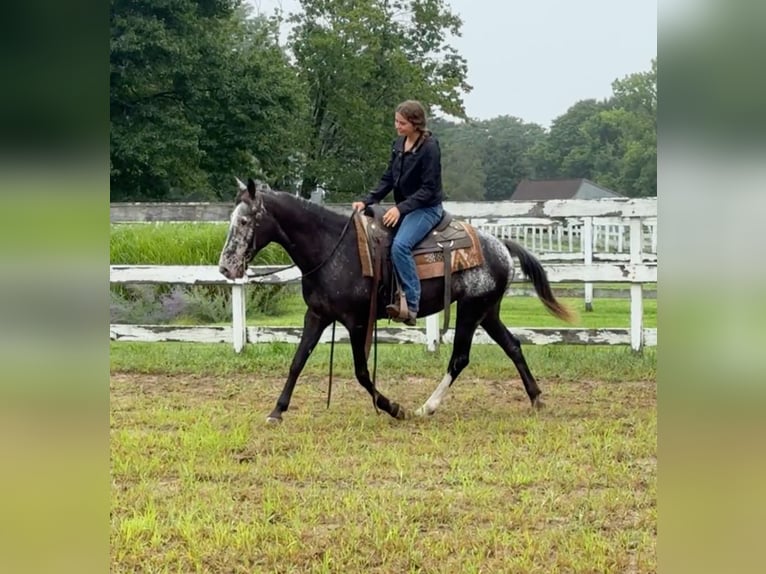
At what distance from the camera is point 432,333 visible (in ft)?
24.3

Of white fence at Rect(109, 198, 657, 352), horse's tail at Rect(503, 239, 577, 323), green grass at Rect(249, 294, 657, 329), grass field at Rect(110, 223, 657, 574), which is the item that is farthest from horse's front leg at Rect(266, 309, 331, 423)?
green grass at Rect(249, 294, 657, 329)

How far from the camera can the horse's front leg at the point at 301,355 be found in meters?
5.04

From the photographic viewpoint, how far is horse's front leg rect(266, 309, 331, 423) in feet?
16.5

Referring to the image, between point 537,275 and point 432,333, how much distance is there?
1728 millimetres

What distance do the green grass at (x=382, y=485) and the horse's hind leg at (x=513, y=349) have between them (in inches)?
5.2

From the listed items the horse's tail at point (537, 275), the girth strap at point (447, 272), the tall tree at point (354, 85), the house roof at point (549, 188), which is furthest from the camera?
the tall tree at point (354, 85)

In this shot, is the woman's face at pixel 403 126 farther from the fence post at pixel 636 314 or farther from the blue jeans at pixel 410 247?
the fence post at pixel 636 314

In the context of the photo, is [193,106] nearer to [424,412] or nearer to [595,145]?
[595,145]

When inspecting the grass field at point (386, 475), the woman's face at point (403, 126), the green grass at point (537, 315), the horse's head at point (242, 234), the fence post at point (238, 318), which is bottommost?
the grass field at point (386, 475)

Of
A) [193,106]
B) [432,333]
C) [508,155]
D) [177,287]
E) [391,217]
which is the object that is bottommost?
[432,333]

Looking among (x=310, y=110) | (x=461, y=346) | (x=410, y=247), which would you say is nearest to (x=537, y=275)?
(x=461, y=346)

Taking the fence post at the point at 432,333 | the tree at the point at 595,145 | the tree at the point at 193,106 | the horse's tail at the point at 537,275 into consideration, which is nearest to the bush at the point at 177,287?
the fence post at the point at 432,333
